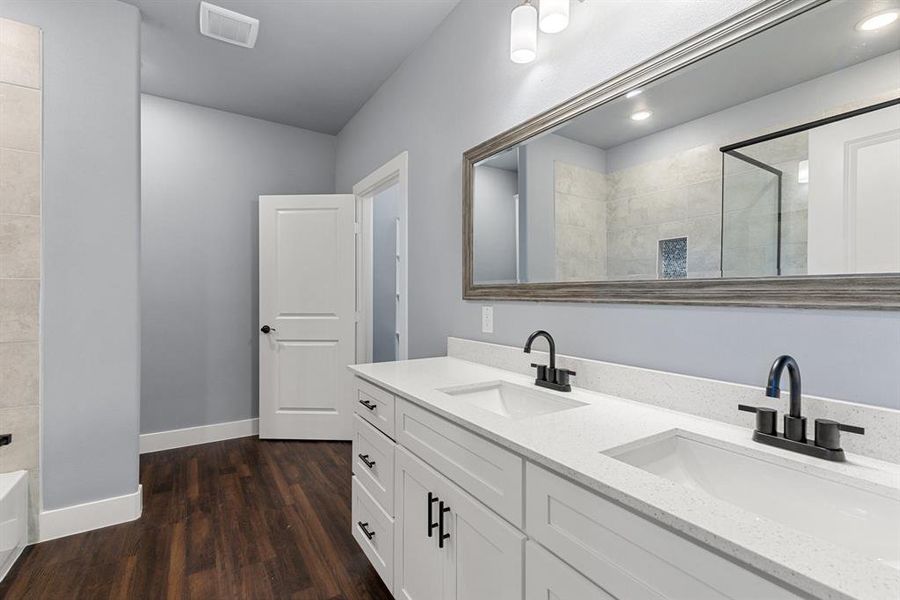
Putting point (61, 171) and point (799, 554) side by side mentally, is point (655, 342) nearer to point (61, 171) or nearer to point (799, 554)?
point (799, 554)

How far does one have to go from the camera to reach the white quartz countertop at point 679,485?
1.68 ft

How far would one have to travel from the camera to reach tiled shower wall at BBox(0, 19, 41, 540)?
1.97 m

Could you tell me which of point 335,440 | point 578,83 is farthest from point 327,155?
point 578,83

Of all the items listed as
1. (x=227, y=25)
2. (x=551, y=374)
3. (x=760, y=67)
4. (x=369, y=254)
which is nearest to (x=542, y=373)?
(x=551, y=374)

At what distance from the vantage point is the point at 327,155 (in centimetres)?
398

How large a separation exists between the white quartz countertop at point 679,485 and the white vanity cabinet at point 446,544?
209mm

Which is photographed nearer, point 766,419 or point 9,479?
point 766,419

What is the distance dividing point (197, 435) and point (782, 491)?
3680mm

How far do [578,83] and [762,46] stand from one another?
59cm

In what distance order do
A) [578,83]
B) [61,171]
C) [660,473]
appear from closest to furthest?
[660,473] → [578,83] → [61,171]

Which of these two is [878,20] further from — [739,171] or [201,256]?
[201,256]

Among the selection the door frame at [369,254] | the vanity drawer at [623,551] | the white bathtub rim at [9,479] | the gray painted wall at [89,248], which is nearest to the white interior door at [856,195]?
the vanity drawer at [623,551]

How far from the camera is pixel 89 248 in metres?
2.15

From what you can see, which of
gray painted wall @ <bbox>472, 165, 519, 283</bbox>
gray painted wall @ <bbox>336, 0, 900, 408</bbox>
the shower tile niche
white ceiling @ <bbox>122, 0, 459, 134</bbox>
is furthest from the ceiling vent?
the shower tile niche
